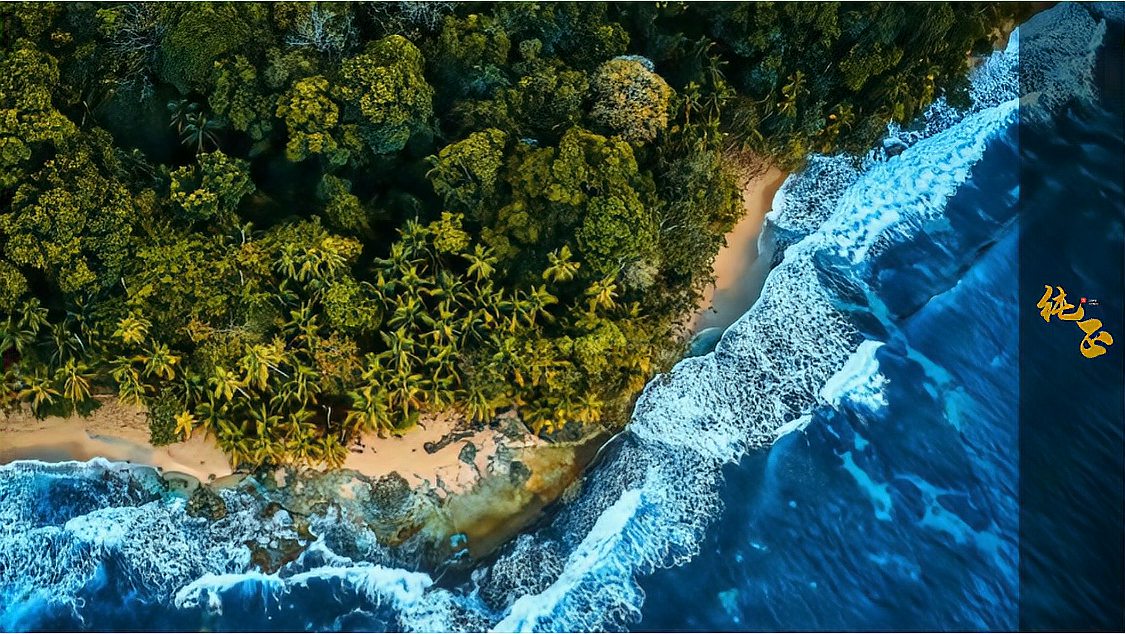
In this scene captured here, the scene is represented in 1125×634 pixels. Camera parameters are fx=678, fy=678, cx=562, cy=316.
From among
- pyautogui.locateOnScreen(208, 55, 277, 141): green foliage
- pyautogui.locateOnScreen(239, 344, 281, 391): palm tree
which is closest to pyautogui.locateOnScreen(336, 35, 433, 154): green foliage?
pyautogui.locateOnScreen(208, 55, 277, 141): green foliage

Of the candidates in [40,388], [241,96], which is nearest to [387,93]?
[241,96]

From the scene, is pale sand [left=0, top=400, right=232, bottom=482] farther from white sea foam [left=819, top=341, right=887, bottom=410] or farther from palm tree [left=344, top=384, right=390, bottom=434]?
white sea foam [left=819, top=341, right=887, bottom=410]

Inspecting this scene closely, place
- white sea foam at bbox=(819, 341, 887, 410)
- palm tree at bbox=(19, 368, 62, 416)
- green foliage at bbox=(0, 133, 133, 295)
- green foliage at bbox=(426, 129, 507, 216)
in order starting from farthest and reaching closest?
white sea foam at bbox=(819, 341, 887, 410) → palm tree at bbox=(19, 368, 62, 416) → green foliage at bbox=(426, 129, 507, 216) → green foliage at bbox=(0, 133, 133, 295)

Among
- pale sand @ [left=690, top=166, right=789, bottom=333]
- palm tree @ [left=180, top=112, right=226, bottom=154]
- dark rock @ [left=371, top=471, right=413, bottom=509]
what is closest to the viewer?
palm tree @ [left=180, top=112, right=226, bottom=154]

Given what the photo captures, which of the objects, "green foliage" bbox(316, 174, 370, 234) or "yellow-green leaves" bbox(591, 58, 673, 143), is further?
"yellow-green leaves" bbox(591, 58, 673, 143)

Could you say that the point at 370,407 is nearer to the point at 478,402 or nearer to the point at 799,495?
the point at 478,402

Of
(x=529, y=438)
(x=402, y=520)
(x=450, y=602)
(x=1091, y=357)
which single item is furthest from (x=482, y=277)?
(x=1091, y=357)
